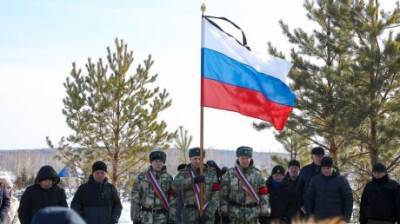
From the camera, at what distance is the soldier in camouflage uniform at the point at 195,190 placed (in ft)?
27.2

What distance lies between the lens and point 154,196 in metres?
8.38

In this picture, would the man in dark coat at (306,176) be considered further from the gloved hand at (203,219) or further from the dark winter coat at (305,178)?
the gloved hand at (203,219)

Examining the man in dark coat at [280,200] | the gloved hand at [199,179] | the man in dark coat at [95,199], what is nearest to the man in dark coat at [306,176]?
the man in dark coat at [280,200]

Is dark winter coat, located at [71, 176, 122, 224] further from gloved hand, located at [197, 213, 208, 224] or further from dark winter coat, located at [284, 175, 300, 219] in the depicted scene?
dark winter coat, located at [284, 175, 300, 219]

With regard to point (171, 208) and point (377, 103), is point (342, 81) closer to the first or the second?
point (377, 103)

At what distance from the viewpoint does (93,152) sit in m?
20.2

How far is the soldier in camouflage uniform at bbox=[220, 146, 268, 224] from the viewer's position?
8.36 metres

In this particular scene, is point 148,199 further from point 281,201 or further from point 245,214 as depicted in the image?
point 281,201

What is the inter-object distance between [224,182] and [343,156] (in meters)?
7.98

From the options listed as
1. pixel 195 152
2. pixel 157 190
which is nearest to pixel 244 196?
pixel 195 152

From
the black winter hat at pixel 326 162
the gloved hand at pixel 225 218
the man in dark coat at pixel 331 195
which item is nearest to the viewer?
the gloved hand at pixel 225 218

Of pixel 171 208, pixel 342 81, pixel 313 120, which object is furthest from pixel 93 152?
pixel 171 208

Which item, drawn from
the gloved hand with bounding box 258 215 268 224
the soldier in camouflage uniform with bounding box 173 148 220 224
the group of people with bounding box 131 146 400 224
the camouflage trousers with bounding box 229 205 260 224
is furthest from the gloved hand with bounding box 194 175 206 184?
the gloved hand with bounding box 258 215 268 224

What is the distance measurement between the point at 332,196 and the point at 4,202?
16.0 ft
